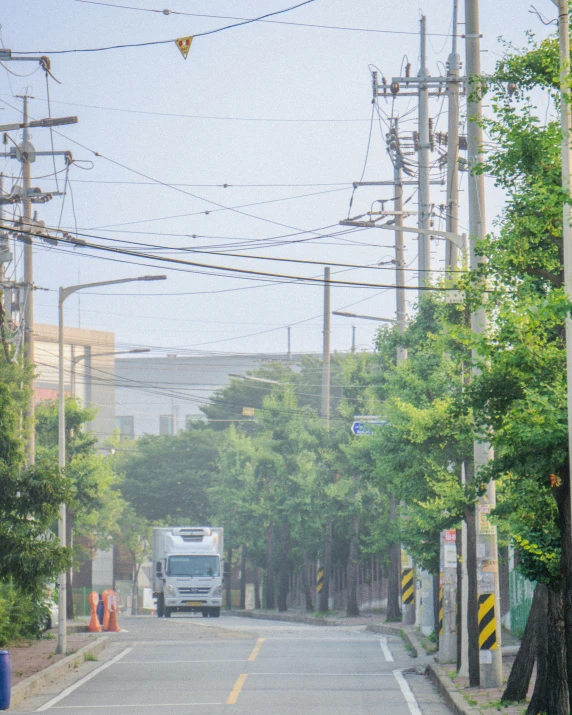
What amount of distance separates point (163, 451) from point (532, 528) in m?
73.3

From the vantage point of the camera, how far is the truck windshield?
5609cm

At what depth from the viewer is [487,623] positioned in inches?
784

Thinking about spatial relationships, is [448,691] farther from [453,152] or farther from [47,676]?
[453,152]

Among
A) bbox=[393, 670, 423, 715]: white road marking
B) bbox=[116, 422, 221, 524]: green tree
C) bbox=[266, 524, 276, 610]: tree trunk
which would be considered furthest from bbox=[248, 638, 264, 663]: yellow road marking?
bbox=[116, 422, 221, 524]: green tree

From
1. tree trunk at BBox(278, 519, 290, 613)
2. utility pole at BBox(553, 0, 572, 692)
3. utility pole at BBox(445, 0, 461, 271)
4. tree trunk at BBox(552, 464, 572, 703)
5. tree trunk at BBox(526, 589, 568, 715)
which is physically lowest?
tree trunk at BBox(278, 519, 290, 613)

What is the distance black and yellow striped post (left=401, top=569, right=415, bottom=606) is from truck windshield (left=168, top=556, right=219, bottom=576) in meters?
16.8

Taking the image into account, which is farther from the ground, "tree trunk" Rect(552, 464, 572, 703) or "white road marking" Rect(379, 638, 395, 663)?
"tree trunk" Rect(552, 464, 572, 703)

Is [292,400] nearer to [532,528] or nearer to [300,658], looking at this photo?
[300,658]

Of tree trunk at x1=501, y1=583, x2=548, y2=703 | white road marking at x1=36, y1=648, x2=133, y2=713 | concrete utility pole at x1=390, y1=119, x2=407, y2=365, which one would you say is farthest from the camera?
concrete utility pole at x1=390, y1=119, x2=407, y2=365

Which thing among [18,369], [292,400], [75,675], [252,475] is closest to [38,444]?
[292,400]

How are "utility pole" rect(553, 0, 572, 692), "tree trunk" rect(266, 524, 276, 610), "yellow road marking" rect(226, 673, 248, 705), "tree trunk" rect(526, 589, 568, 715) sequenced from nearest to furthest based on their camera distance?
"utility pole" rect(553, 0, 572, 692), "tree trunk" rect(526, 589, 568, 715), "yellow road marking" rect(226, 673, 248, 705), "tree trunk" rect(266, 524, 276, 610)

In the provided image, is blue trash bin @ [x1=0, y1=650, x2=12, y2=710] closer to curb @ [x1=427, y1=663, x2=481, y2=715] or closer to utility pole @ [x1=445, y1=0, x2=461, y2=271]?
curb @ [x1=427, y1=663, x2=481, y2=715]

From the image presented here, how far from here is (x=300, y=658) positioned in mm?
28562

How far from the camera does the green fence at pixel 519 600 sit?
109 feet
